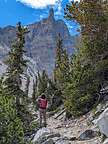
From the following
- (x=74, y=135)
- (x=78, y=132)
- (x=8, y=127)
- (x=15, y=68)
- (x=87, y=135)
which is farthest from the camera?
(x=15, y=68)

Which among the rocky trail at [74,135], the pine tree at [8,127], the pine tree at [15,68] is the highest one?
the pine tree at [15,68]

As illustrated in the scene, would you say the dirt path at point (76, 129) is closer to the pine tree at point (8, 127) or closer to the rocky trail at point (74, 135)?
the rocky trail at point (74, 135)

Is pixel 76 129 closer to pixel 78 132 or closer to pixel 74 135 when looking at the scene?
pixel 78 132

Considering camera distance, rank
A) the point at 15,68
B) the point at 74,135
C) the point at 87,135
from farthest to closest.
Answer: the point at 15,68, the point at 74,135, the point at 87,135

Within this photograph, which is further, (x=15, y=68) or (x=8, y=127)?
(x=15, y=68)

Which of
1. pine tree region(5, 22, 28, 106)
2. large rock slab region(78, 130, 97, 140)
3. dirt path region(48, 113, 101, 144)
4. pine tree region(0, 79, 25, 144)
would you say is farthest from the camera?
pine tree region(5, 22, 28, 106)

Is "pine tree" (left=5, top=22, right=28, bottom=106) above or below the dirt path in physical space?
above

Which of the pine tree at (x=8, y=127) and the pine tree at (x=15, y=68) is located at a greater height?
the pine tree at (x=15, y=68)

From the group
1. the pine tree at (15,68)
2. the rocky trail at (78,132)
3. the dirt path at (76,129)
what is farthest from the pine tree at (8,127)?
the pine tree at (15,68)

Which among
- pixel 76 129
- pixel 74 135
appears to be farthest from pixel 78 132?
pixel 76 129

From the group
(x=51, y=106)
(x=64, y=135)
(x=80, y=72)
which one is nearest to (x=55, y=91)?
(x=51, y=106)

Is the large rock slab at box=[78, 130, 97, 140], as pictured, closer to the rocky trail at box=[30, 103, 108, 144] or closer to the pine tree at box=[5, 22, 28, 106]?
the rocky trail at box=[30, 103, 108, 144]

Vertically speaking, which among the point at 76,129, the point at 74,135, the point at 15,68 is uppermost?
the point at 15,68

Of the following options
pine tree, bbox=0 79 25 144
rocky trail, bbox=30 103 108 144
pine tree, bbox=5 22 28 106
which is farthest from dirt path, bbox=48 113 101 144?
pine tree, bbox=5 22 28 106
